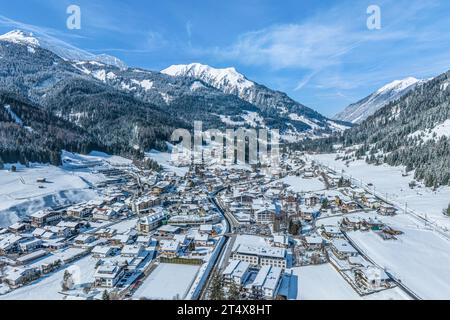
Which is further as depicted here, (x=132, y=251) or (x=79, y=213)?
(x=79, y=213)

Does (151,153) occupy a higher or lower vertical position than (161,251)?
higher

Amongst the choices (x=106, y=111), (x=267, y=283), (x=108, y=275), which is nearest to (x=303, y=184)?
(x=267, y=283)

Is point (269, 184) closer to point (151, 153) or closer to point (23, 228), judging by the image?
point (23, 228)

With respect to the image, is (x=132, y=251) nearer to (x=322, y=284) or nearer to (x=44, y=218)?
(x=44, y=218)

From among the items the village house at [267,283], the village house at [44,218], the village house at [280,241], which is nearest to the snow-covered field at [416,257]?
the village house at [280,241]

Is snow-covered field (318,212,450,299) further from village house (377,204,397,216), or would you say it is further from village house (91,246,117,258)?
village house (91,246,117,258)

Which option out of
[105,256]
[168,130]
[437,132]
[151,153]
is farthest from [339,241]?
[168,130]

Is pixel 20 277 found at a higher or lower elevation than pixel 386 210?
lower
